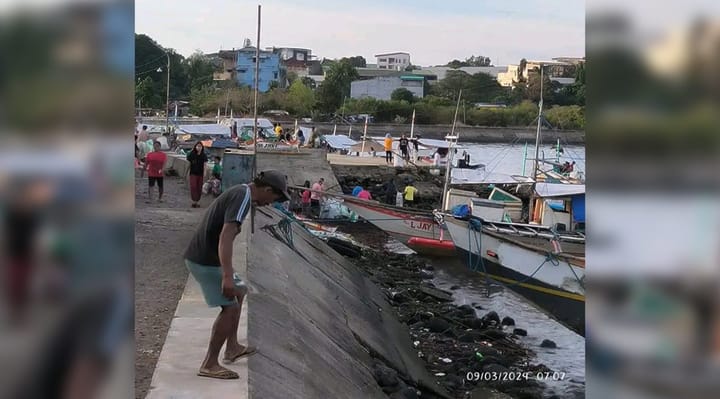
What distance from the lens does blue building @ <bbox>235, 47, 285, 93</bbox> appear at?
50.5m

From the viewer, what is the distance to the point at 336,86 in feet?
266

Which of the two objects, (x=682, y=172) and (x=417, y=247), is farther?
(x=417, y=247)

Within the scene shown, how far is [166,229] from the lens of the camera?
14.5m

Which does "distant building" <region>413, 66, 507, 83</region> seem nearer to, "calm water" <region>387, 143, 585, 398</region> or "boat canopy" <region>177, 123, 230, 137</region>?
"boat canopy" <region>177, 123, 230, 137</region>

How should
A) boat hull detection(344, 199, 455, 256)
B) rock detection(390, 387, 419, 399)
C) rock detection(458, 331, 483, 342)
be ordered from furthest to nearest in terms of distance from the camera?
boat hull detection(344, 199, 455, 256), rock detection(458, 331, 483, 342), rock detection(390, 387, 419, 399)

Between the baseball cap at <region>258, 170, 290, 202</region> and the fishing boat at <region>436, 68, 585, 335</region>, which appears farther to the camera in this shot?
the fishing boat at <region>436, 68, 585, 335</region>

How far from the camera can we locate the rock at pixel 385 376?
1126 centimetres

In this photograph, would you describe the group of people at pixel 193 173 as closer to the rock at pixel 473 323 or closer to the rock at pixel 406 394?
the rock at pixel 473 323

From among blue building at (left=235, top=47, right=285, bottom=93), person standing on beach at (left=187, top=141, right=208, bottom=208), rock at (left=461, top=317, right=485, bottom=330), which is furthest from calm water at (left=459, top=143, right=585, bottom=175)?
person standing on beach at (left=187, top=141, right=208, bottom=208)

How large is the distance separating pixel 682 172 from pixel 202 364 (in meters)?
5.15

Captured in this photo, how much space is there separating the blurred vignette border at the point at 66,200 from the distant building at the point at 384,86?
79.2 metres

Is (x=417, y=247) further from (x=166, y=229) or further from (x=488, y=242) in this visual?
(x=166, y=229)

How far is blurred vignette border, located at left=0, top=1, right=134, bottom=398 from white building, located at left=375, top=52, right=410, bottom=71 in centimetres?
8567

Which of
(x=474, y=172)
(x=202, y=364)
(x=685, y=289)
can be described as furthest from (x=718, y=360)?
(x=474, y=172)
